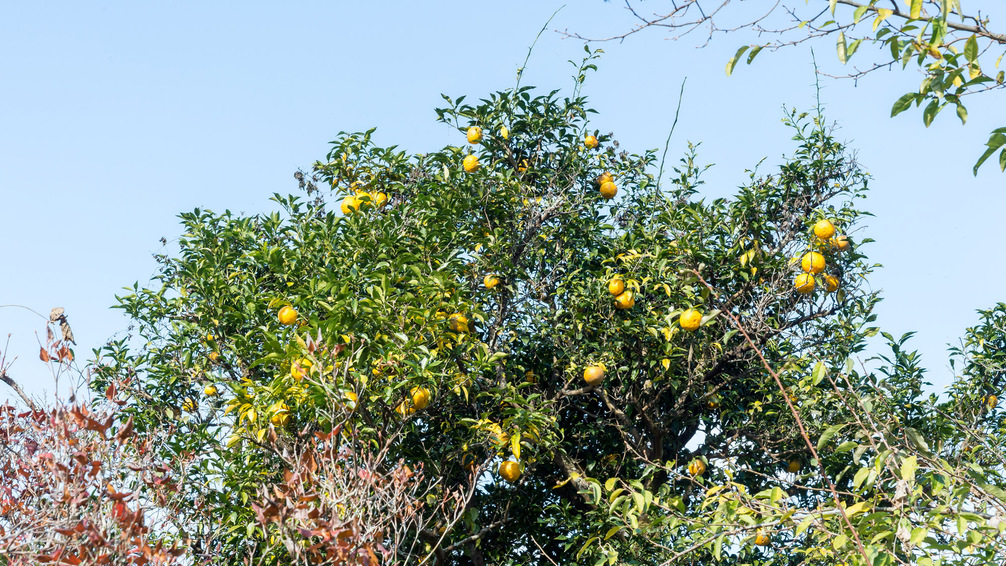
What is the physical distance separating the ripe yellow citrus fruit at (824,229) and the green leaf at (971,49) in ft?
11.7

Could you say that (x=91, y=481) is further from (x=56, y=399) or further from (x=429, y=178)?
(x=429, y=178)

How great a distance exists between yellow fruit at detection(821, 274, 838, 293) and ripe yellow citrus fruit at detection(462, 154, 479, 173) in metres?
2.50

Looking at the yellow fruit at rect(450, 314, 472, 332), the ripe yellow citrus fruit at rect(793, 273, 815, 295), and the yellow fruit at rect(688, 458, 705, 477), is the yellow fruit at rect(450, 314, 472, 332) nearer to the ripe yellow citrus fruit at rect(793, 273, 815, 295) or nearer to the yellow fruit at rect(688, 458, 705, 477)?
the yellow fruit at rect(688, 458, 705, 477)

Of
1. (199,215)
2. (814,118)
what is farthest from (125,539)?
(814,118)

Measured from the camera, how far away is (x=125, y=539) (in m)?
2.93

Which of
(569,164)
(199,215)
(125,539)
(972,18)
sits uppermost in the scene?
(569,164)

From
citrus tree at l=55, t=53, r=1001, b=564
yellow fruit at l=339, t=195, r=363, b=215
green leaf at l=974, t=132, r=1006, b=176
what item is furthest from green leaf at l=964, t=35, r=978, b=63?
yellow fruit at l=339, t=195, r=363, b=215

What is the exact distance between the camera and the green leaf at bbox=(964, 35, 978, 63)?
262 centimetres

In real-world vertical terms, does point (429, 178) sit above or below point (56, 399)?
above

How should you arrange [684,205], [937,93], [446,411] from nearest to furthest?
1. [937,93]
2. [446,411]
3. [684,205]

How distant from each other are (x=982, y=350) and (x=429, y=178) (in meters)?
4.23

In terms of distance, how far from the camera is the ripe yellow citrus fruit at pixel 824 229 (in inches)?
240

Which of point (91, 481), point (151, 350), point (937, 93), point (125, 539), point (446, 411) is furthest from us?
point (151, 350)

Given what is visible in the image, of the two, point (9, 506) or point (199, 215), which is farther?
point (199, 215)
